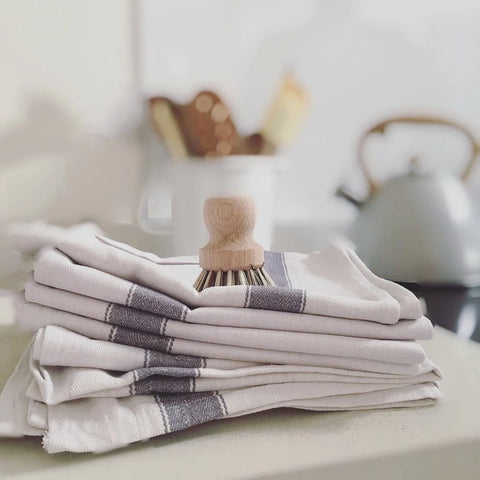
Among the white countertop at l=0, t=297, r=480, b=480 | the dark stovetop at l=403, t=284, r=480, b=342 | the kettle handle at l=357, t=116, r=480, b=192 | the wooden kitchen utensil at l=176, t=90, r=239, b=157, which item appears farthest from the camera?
the kettle handle at l=357, t=116, r=480, b=192

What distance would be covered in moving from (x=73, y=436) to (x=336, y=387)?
0.16m

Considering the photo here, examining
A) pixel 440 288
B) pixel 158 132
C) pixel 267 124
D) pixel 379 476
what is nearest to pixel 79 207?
pixel 158 132

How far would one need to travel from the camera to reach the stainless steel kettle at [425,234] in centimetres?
80

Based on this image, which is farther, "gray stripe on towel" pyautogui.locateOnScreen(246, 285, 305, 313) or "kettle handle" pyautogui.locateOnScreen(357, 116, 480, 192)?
"kettle handle" pyautogui.locateOnScreen(357, 116, 480, 192)

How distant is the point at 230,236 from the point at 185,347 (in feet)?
0.27

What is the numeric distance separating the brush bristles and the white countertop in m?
0.09

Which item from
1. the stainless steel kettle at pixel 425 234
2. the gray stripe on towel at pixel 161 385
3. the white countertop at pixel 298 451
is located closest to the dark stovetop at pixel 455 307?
the stainless steel kettle at pixel 425 234

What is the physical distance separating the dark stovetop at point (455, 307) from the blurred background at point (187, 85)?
232 millimetres

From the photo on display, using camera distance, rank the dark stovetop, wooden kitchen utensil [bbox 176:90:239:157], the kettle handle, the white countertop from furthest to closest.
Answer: the kettle handle
wooden kitchen utensil [bbox 176:90:239:157]
the dark stovetop
the white countertop

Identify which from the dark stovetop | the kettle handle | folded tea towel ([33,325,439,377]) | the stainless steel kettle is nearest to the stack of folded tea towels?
folded tea towel ([33,325,439,377])

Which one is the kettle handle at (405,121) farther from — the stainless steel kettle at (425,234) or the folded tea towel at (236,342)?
the folded tea towel at (236,342)

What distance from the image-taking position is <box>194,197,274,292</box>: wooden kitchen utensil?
405mm

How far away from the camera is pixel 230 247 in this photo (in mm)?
412

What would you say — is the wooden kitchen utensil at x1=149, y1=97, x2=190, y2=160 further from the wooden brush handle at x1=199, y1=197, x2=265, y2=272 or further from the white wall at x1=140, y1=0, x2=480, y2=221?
the wooden brush handle at x1=199, y1=197, x2=265, y2=272
